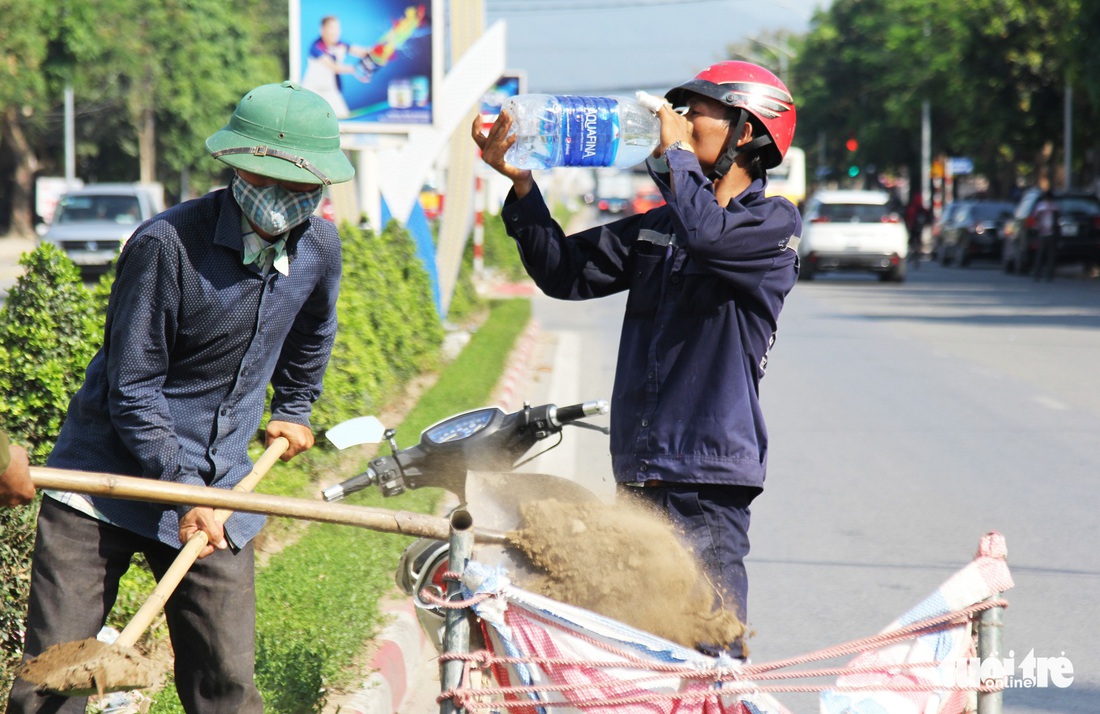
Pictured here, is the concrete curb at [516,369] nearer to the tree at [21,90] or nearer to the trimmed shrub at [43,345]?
the trimmed shrub at [43,345]

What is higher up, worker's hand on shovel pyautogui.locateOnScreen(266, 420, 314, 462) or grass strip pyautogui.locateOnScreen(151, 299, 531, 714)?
worker's hand on shovel pyautogui.locateOnScreen(266, 420, 314, 462)

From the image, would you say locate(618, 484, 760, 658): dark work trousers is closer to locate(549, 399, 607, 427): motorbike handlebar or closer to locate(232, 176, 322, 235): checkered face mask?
locate(549, 399, 607, 427): motorbike handlebar

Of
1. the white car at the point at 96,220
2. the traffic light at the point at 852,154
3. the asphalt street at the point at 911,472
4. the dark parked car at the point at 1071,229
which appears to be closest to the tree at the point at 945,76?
the traffic light at the point at 852,154

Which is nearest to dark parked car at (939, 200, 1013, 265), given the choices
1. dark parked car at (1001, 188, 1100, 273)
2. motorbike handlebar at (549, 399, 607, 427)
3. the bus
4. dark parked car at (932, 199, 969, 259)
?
dark parked car at (932, 199, 969, 259)

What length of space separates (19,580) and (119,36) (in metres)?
40.3

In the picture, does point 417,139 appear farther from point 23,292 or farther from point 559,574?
point 559,574

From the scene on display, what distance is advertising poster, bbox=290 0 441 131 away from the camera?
13562 millimetres

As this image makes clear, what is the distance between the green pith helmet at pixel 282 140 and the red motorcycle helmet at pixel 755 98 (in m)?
0.86

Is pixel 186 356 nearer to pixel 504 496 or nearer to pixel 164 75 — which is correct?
pixel 504 496

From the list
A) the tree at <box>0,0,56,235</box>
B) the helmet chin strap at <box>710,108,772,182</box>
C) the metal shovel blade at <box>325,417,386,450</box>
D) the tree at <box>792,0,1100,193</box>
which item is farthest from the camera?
the tree at <box>792,0,1100,193</box>

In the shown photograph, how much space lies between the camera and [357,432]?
350 cm

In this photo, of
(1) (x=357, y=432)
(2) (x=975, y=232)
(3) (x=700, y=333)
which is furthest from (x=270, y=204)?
(2) (x=975, y=232)

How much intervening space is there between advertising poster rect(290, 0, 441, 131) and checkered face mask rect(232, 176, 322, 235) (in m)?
10.6

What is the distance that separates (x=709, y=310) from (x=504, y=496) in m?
0.65
